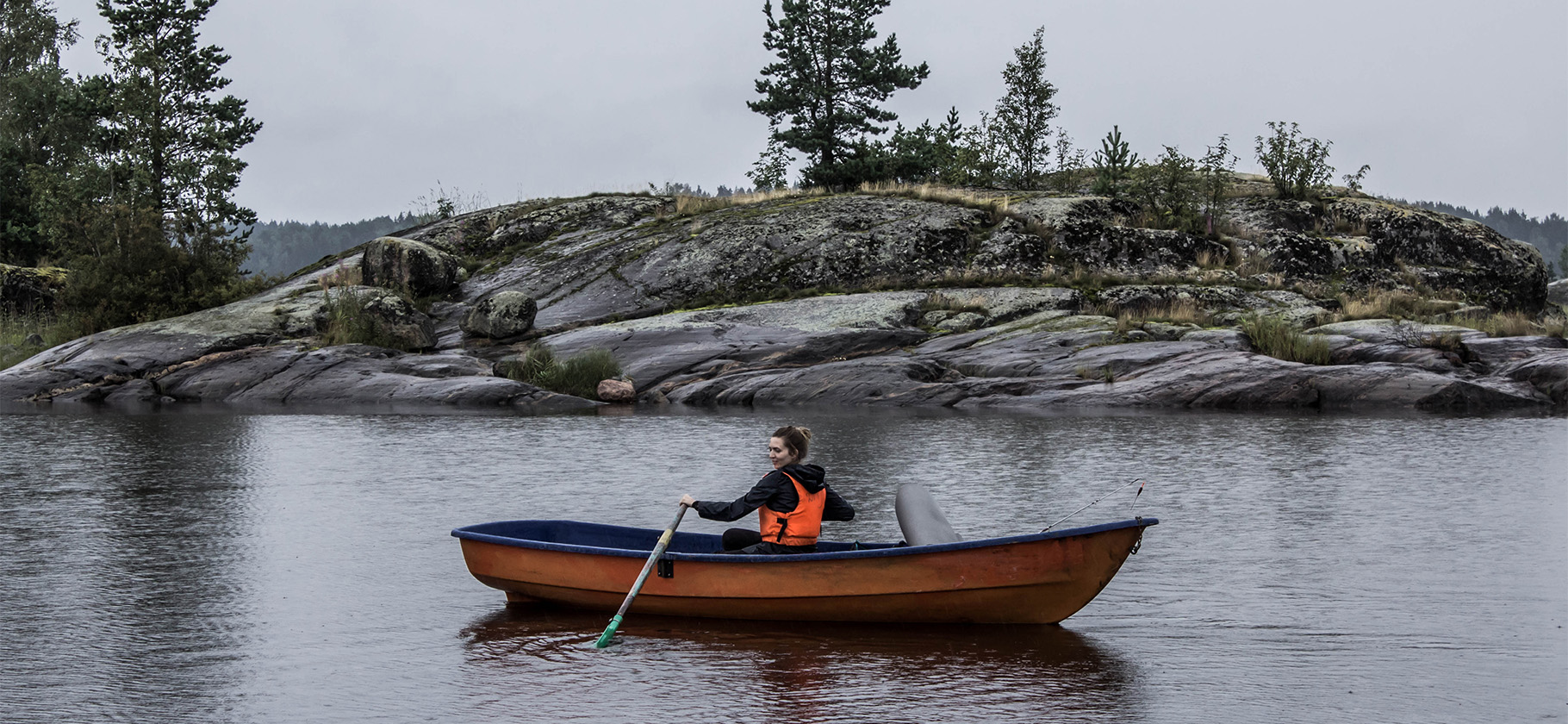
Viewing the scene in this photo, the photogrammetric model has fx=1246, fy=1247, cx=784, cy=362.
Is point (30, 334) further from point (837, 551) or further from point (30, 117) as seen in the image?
point (837, 551)

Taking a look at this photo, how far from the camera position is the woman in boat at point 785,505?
8.61m

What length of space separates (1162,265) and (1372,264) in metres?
7.25

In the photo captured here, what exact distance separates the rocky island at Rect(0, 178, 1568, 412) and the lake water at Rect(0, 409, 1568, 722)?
847cm

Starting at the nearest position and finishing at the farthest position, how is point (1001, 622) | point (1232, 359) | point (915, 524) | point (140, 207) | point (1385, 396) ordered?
1. point (1001, 622)
2. point (915, 524)
3. point (1385, 396)
4. point (1232, 359)
5. point (140, 207)

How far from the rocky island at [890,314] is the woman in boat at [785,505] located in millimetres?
17517

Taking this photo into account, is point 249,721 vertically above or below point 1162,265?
below

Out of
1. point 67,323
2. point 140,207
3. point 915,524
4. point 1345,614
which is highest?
point 140,207

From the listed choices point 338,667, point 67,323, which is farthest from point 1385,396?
point 67,323

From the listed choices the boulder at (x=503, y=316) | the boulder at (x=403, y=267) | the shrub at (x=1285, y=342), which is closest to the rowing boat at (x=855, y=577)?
the shrub at (x=1285, y=342)

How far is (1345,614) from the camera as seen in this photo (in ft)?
28.1

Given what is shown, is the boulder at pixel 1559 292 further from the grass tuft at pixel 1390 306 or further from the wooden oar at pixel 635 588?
the wooden oar at pixel 635 588

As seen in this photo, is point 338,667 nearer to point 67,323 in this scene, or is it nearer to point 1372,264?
point 67,323

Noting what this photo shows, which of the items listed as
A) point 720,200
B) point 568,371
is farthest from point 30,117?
point 568,371

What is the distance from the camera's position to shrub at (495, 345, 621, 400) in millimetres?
29484
